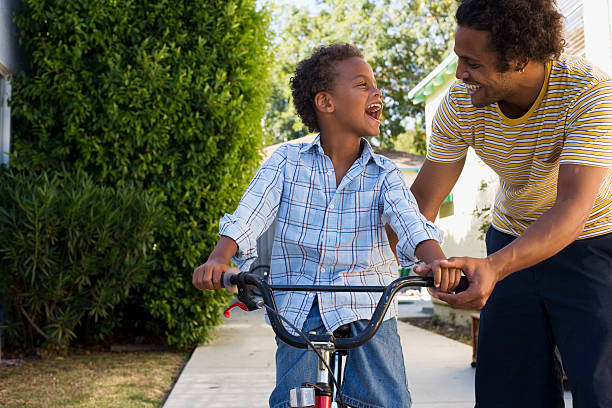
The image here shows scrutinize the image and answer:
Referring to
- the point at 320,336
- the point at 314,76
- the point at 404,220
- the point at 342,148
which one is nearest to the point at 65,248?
the point at 314,76

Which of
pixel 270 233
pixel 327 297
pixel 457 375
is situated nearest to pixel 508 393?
pixel 327 297

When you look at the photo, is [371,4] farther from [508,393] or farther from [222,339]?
[508,393]

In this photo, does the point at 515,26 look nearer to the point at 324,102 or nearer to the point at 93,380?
the point at 324,102

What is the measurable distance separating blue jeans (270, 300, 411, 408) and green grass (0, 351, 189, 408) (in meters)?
2.93

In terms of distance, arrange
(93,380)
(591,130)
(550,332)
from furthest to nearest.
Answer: (93,380) < (550,332) < (591,130)

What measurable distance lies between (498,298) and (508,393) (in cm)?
36

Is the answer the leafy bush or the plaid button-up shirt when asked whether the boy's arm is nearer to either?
the plaid button-up shirt

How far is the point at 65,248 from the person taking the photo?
604cm

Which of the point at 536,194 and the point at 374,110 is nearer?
the point at 536,194

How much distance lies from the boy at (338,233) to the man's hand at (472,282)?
0.30 meters

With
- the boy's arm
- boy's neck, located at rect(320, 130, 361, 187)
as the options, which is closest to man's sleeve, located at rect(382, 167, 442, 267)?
boy's neck, located at rect(320, 130, 361, 187)

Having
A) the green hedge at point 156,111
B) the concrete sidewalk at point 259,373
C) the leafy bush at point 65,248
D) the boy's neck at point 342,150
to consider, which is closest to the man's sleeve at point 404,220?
the boy's neck at point 342,150

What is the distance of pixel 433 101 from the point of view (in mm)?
11945

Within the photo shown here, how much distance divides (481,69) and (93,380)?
446cm
